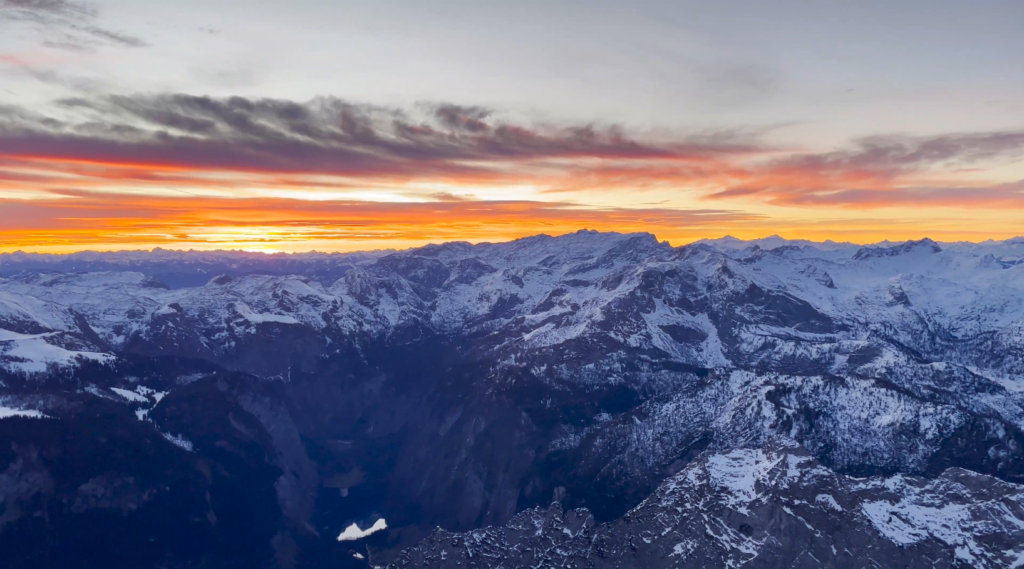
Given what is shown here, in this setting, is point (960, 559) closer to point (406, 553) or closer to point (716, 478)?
point (716, 478)

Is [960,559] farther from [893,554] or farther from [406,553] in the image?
[406,553]

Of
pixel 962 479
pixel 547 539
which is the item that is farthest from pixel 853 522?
pixel 547 539

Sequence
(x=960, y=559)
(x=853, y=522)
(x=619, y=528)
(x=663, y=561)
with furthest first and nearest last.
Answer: (x=619, y=528), (x=663, y=561), (x=853, y=522), (x=960, y=559)

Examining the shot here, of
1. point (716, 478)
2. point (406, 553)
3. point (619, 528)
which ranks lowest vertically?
point (406, 553)

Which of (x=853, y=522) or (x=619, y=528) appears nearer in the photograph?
(x=853, y=522)

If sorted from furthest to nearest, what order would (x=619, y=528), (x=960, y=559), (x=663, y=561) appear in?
(x=619, y=528) < (x=663, y=561) < (x=960, y=559)

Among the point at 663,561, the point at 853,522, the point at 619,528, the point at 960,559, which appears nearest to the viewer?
the point at 960,559

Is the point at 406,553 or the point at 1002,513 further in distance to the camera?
the point at 406,553

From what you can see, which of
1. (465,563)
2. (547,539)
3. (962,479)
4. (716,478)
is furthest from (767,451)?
(465,563)

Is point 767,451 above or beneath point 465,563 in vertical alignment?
above
